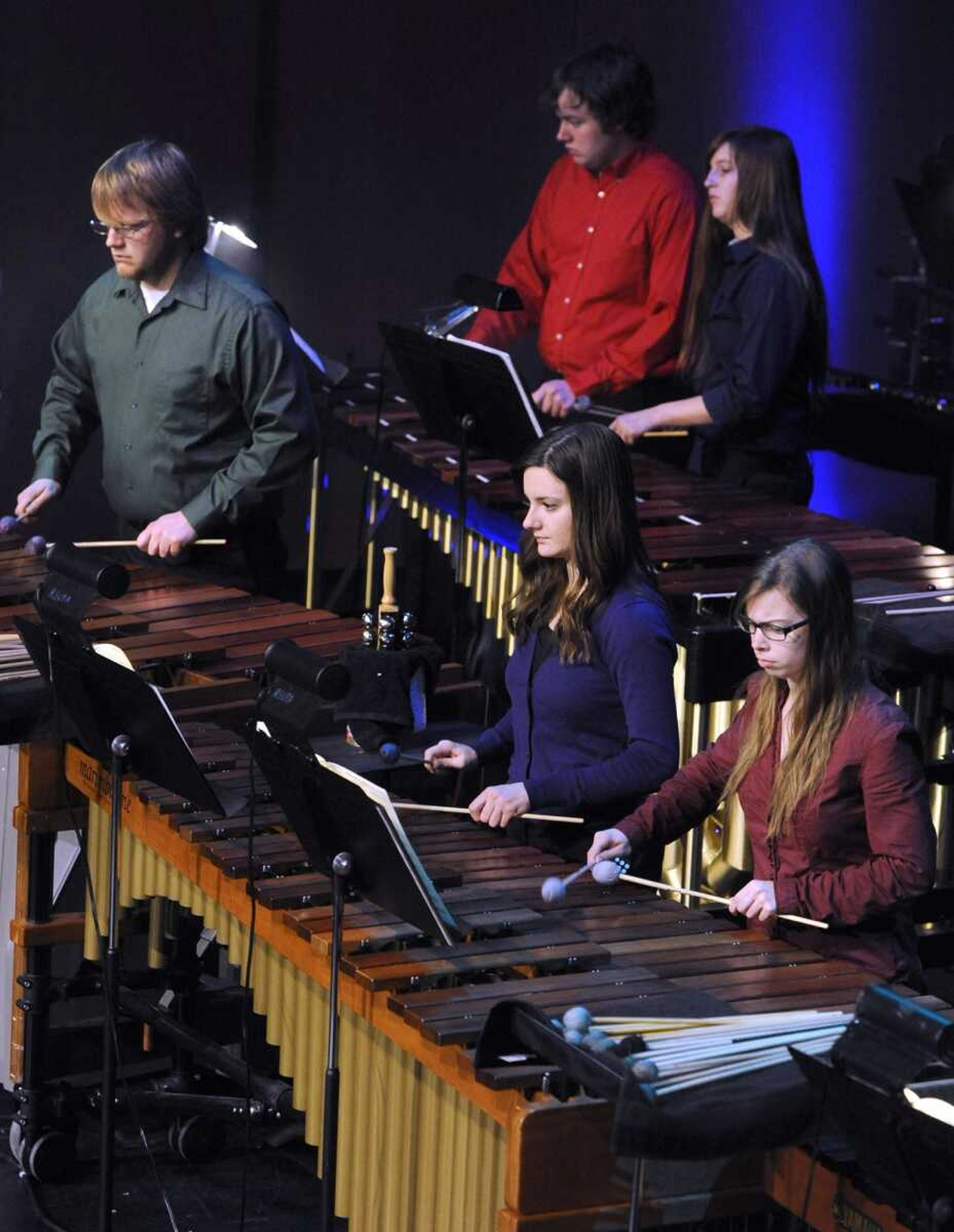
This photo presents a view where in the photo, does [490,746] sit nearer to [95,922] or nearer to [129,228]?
[95,922]

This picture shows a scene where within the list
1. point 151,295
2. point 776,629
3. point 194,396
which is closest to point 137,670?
point 194,396

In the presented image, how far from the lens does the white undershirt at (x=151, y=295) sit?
235 inches

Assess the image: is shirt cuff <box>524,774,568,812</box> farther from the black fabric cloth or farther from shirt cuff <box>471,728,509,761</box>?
the black fabric cloth

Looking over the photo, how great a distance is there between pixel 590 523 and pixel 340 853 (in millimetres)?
1115

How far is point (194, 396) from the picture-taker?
5988 mm

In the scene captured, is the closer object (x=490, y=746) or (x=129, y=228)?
(x=490, y=746)

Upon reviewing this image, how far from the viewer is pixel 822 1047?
342cm

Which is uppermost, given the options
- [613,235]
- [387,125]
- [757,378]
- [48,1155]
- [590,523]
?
[387,125]

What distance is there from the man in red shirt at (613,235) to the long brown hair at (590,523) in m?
2.50

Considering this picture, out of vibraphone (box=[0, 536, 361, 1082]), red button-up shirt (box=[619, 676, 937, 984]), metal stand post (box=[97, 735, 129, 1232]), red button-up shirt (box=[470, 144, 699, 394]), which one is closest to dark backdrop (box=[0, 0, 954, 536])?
red button-up shirt (box=[470, 144, 699, 394])

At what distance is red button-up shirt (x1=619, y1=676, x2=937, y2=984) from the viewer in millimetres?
4109

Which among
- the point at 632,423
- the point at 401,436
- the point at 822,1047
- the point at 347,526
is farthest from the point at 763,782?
the point at 347,526

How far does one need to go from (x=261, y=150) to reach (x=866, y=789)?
18.7 feet

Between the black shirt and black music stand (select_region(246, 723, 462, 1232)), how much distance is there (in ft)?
10.1
